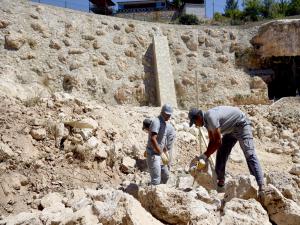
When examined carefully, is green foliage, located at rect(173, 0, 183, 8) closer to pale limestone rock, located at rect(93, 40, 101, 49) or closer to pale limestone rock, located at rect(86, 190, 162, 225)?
pale limestone rock, located at rect(93, 40, 101, 49)

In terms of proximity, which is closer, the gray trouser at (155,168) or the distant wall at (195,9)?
the gray trouser at (155,168)

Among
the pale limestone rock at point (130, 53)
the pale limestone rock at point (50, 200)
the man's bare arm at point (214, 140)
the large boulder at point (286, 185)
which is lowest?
the pale limestone rock at point (50, 200)

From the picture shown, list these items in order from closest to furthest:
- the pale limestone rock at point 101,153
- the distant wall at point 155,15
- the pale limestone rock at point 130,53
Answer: the pale limestone rock at point 101,153 < the pale limestone rock at point 130,53 < the distant wall at point 155,15

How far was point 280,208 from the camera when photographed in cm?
396

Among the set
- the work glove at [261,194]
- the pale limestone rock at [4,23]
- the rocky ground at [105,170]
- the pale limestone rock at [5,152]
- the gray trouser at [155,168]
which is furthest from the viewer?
the pale limestone rock at [4,23]

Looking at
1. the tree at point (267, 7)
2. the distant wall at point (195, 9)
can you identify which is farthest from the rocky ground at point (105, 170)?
the tree at point (267, 7)

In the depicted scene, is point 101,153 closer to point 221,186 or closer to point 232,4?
point 221,186

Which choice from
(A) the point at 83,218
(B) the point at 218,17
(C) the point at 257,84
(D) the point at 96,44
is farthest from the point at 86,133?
(B) the point at 218,17

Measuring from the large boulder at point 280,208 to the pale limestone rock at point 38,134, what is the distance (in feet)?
15.8

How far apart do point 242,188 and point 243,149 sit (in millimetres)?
733

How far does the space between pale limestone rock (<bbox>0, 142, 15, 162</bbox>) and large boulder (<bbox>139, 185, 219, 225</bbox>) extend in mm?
3763

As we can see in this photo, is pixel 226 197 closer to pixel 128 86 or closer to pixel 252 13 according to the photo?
pixel 128 86

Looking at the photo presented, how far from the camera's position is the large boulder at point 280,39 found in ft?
54.5

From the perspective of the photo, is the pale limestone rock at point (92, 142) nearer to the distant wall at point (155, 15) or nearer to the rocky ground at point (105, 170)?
the rocky ground at point (105, 170)
